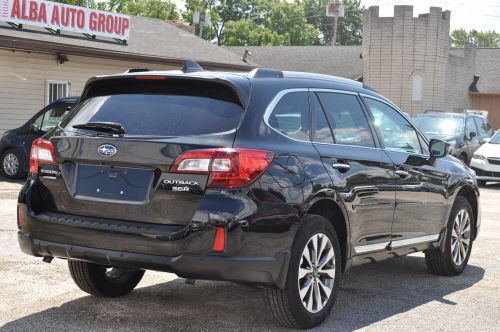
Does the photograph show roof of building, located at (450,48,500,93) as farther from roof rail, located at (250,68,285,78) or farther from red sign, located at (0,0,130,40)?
roof rail, located at (250,68,285,78)

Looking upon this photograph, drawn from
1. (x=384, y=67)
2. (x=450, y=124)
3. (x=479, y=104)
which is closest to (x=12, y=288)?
(x=450, y=124)

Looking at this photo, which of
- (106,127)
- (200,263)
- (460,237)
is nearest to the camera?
(200,263)

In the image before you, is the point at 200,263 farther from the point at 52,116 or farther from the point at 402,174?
the point at 52,116

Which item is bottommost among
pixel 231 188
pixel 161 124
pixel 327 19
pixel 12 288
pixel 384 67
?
pixel 12 288

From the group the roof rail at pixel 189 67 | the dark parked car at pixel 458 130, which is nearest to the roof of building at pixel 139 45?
the dark parked car at pixel 458 130

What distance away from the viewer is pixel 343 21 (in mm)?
101500

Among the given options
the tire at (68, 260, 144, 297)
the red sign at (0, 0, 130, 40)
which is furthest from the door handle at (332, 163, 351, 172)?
the red sign at (0, 0, 130, 40)

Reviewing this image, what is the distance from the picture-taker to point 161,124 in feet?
17.5

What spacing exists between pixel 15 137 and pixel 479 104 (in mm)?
38080

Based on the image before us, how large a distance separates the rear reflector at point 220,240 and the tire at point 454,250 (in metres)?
3.33

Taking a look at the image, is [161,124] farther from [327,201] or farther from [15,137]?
[15,137]

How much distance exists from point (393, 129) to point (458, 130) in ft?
49.0

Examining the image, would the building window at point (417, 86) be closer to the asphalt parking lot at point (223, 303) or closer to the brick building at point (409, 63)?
the brick building at point (409, 63)

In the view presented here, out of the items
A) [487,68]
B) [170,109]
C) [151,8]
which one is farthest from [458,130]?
[151,8]
